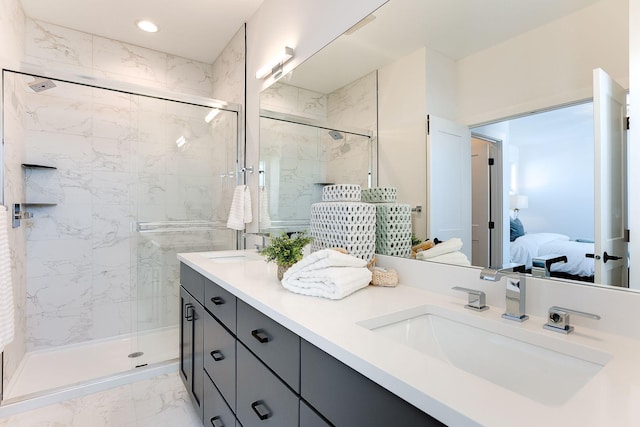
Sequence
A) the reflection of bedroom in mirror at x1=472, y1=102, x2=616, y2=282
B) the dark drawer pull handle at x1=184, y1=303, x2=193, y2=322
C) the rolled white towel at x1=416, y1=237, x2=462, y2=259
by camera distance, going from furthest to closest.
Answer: the dark drawer pull handle at x1=184, y1=303, x2=193, y2=322, the rolled white towel at x1=416, y1=237, x2=462, y2=259, the reflection of bedroom in mirror at x1=472, y1=102, x2=616, y2=282

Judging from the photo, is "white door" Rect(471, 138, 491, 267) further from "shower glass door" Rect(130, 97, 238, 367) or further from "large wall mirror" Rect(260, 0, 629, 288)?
"shower glass door" Rect(130, 97, 238, 367)

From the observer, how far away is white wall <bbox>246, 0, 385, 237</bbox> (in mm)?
1602

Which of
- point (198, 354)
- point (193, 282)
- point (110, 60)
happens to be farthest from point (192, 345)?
point (110, 60)

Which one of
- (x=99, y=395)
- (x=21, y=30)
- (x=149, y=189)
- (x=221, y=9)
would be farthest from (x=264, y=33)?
(x=99, y=395)

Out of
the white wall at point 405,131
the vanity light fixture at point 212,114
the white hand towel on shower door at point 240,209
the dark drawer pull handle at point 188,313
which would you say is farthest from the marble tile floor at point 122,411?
the vanity light fixture at point 212,114

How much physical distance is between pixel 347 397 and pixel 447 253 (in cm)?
70

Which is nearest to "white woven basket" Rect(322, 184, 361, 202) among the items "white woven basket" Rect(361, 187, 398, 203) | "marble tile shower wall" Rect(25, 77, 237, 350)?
"white woven basket" Rect(361, 187, 398, 203)

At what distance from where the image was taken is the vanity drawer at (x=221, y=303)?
123cm

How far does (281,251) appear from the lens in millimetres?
1326

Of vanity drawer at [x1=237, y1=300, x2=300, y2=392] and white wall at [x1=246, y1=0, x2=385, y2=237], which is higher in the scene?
white wall at [x1=246, y1=0, x2=385, y2=237]

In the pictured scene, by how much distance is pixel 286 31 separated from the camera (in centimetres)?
206

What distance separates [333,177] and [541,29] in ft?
3.32

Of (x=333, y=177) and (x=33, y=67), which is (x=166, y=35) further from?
(x=333, y=177)

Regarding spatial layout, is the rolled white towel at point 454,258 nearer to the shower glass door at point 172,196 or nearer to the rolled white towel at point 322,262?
the rolled white towel at point 322,262
